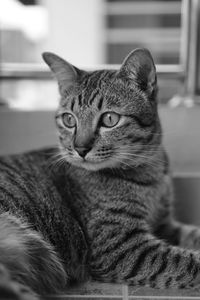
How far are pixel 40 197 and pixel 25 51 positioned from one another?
1.34 m

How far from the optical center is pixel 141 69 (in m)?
1.31

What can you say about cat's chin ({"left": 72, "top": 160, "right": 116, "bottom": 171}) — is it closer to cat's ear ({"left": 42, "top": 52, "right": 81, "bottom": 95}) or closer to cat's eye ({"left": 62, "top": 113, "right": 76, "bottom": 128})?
cat's eye ({"left": 62, "top": 113, "right": 76, "bottom": 128})

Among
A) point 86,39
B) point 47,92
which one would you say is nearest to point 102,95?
point 47,92

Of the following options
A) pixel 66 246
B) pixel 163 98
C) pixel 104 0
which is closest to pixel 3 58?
pixel 163 98

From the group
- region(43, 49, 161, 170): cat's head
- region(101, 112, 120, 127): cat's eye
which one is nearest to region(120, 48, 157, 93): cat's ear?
region(43, 49, 161, 170): cat's head

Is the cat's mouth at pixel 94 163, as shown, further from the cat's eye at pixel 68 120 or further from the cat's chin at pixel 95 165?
the cat's eye at pixel 68 120

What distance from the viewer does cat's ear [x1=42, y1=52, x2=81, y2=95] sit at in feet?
4.67

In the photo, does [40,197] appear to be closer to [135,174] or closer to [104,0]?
[135,174]

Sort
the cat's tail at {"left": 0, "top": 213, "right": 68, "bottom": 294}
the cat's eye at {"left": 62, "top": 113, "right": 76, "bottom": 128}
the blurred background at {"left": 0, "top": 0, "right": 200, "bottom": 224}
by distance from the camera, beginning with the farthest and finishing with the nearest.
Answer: the blurred background at {"left": 0, "top": 0, "right": 200, "bottom": 224} → the cat's eye at {"left": 62, "top": 113, "right": 76, "bottom": 128} → the cat's tail at {"left": 0, "top": 213, "right": 68, "bottom": 294}

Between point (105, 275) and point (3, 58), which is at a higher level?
point (3, 58)

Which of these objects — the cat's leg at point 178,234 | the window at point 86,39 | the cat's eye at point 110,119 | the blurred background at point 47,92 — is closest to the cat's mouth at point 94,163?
the cat's eye at point 110,119

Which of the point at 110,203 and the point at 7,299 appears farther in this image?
the point at 110,203

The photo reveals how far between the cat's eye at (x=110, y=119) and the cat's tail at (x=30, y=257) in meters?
0.41

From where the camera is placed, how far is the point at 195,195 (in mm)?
1726
